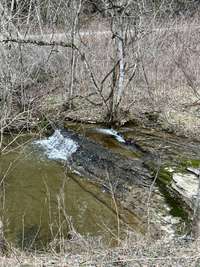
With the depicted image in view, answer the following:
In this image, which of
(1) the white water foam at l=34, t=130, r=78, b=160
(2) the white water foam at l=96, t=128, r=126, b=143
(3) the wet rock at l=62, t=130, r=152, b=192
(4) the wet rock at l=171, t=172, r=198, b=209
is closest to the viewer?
(4) the wet rock at l=171, t=172, r=198, b=209

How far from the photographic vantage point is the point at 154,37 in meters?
12.5

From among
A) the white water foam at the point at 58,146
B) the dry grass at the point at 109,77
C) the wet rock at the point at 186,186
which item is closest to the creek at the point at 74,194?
the white water foam at the point at 58,146

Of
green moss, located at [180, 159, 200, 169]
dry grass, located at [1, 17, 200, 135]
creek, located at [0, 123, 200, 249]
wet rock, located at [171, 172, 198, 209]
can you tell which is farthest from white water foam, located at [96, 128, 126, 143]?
wet rock, located at [171, 172, 198, 209]

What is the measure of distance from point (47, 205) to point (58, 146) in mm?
2815

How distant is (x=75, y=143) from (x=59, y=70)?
12.8 ft

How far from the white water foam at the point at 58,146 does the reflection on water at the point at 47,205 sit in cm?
42

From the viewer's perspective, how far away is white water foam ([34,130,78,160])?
29.7 ft

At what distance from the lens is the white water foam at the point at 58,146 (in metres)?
9.05

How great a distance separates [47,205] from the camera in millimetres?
6801

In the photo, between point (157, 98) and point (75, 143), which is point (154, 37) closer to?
point (157, 98)

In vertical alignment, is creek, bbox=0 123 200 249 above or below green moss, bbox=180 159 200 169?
below

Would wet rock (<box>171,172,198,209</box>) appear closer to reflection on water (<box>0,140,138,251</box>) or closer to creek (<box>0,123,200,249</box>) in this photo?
creek (<box>0,123,200,249</box>)

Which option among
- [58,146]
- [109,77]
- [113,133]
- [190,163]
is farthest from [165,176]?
[109,77]

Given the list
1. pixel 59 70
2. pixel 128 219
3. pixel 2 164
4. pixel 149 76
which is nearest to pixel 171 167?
pixel 128 219
